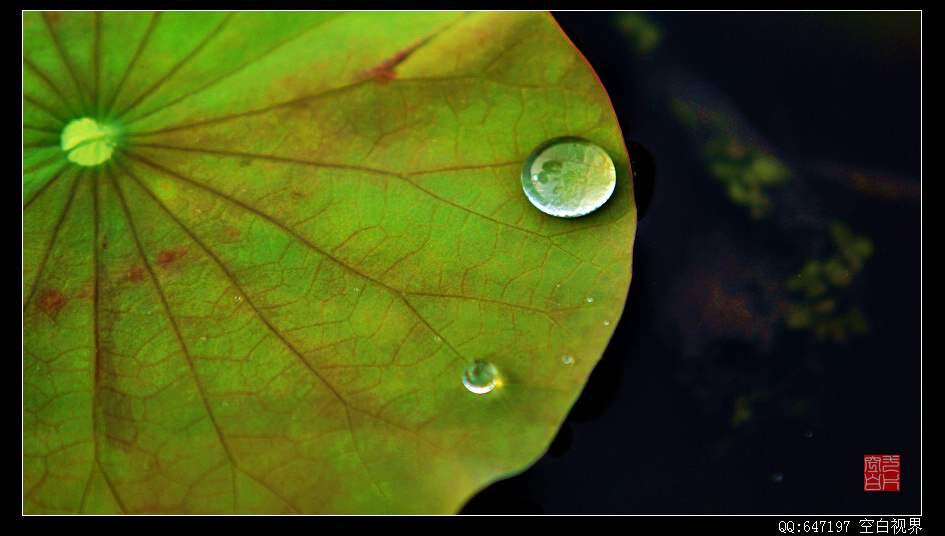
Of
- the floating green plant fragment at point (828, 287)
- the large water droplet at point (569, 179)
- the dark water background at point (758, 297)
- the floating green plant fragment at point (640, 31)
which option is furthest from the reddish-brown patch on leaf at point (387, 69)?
the floating green plant fragment at point (828, 287)

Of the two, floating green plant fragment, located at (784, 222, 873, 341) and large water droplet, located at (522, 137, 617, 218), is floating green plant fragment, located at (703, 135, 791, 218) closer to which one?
floating green plant fragment, located at (784, 222, 873, 341)

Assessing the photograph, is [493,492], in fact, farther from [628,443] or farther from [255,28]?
[255,28]

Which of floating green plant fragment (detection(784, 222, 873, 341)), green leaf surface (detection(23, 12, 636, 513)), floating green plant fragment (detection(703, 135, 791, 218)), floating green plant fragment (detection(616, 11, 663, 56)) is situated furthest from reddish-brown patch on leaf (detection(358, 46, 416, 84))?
floating green plant fragment (detection(784, 222, 873, 341))

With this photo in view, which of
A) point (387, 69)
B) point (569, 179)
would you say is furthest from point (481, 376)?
point (387, 69)

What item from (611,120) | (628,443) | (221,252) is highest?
(611,120)

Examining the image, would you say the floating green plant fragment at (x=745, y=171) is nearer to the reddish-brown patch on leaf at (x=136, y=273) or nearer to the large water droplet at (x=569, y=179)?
the large water droplet at (x=569, y=179)

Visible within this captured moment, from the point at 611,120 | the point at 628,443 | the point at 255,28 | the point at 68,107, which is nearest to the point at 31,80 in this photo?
the point at 68,107
